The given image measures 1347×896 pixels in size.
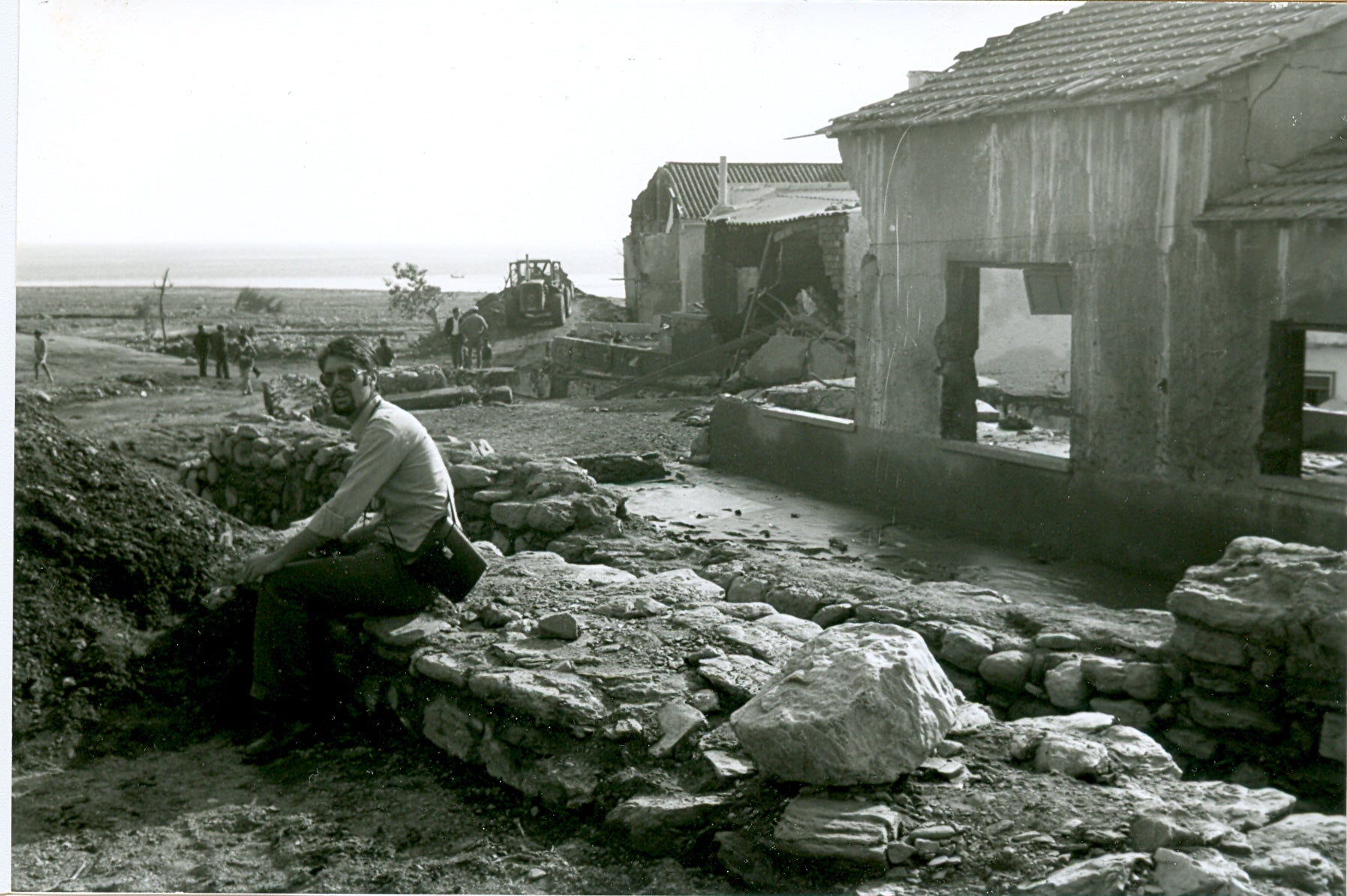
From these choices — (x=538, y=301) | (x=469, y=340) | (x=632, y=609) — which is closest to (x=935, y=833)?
(x=632, y=609)

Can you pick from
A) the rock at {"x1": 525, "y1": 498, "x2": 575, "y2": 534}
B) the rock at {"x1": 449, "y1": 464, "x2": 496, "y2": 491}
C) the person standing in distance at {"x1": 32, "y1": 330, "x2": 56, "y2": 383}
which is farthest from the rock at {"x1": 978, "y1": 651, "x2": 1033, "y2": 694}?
the person standing in distance at {"x1": 32, "y1": 330, "x2": 56, "y2": 383}

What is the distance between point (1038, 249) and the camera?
8.90 meters

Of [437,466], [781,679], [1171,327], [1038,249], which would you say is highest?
[1038,249]

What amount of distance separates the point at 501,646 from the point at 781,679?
134 centimetres

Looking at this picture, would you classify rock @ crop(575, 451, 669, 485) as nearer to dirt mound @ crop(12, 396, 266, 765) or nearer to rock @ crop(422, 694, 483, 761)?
dirt mound @ crop(12, 396, 266, 765)

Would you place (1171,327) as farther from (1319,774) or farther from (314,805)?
(314,805)

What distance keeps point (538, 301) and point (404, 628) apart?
19.6 meters

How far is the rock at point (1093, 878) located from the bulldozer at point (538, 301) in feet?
66.8

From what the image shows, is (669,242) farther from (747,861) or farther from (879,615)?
(747,861)

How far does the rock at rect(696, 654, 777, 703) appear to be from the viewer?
422 centimetres

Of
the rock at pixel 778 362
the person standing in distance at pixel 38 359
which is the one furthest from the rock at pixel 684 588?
the person standing in distance at pixel 38 359

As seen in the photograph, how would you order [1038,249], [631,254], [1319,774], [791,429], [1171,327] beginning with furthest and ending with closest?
1. [631,254]
2. [791,429]
3. [1038,249]
4. [1171,327]
5. [1319,774]

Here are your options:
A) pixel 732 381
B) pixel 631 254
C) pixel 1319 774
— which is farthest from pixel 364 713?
pixel 631 254

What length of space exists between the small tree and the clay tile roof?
20.7 m
